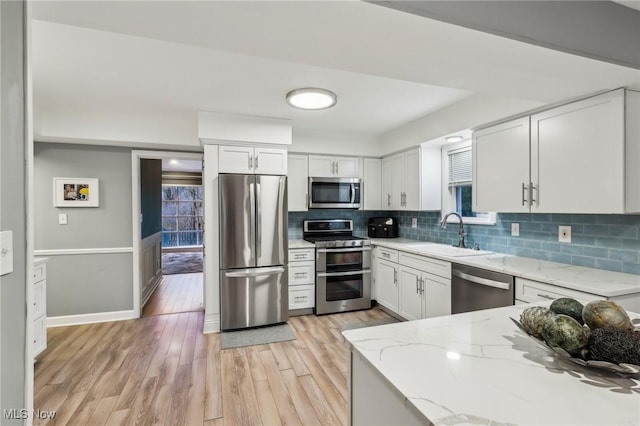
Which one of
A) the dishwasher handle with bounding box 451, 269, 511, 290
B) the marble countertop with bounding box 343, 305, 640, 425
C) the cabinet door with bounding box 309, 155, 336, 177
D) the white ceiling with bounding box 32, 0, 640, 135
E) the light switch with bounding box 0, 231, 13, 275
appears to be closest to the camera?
the marble countertop with bounding box 343, 305, 640, 425

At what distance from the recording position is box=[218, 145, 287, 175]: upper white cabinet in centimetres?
328

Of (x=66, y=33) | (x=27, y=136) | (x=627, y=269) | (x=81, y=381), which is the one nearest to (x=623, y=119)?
(x=627, y=269)

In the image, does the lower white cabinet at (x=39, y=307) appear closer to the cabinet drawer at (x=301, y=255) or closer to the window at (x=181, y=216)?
the cabinet drawer at (x=301, y=255)

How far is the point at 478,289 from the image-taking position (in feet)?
7.93

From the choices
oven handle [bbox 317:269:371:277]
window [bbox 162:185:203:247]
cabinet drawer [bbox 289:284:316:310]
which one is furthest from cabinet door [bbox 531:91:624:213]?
window [bbox 162:185:203:247]

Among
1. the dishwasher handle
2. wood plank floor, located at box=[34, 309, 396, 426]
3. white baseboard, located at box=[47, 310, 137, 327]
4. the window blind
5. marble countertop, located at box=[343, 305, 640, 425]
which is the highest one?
the window blind

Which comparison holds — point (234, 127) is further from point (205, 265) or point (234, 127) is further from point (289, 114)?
point (205, 265)

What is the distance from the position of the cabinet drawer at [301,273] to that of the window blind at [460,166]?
6.65ft

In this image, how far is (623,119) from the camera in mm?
1833

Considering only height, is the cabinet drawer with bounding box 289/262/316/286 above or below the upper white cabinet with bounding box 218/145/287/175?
below

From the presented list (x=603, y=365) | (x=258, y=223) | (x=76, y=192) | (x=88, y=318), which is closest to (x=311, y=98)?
(x=258, y=223)

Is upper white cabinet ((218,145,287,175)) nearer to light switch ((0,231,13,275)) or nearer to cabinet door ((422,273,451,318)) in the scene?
cabinet door ((422,273,451,318))

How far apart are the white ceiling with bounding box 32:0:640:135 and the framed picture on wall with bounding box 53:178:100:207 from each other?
0.76m

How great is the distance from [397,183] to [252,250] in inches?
83.2
